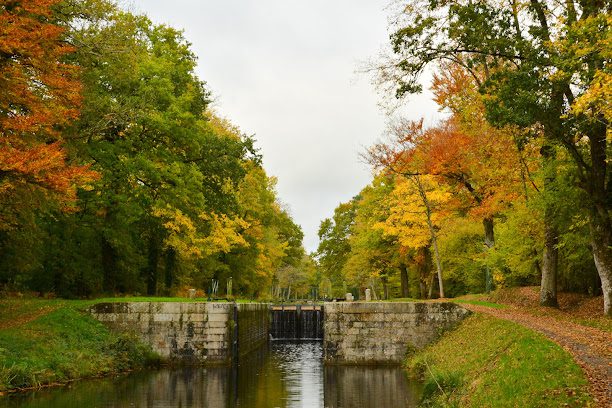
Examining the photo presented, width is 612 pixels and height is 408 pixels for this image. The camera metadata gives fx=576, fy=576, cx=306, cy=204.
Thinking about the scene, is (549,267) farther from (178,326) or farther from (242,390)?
(178,326)

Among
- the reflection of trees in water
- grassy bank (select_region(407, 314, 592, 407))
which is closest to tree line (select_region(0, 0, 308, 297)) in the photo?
the reflection of trees in water

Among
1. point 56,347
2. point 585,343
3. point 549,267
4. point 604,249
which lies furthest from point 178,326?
point 604,249

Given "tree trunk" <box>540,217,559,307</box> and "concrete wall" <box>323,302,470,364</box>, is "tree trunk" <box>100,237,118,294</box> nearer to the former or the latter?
"concrete wall" <box>323,302,470,364</box>

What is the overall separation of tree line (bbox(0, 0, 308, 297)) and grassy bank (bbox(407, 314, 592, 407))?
34.8 feet

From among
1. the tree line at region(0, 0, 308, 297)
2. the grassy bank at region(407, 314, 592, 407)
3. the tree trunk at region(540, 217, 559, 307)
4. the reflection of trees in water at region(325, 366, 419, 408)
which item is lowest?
the reflection of trees in water at region(325, 366, 419, 408)

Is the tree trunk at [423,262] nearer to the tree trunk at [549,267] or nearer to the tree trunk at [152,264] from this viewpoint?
the tree trunk at [549,267]

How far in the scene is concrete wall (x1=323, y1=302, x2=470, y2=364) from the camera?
65.3 ft

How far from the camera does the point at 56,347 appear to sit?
1594cm

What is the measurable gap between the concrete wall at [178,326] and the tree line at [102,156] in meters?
3.84

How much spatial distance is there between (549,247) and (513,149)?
3.45 metres

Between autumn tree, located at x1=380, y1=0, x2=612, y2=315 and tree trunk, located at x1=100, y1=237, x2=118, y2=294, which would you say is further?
tree trunk, located at x1=100, y1=237, x2=118, y2=294

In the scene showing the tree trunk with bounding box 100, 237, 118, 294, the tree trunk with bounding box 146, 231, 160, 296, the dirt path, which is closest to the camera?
the dirt path

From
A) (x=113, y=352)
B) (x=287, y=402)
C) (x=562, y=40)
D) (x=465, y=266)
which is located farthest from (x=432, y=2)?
(x=465, y=266)

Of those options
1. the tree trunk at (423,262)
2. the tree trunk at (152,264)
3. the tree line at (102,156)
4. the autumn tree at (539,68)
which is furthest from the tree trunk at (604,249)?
the tree trunk at (152,264)
